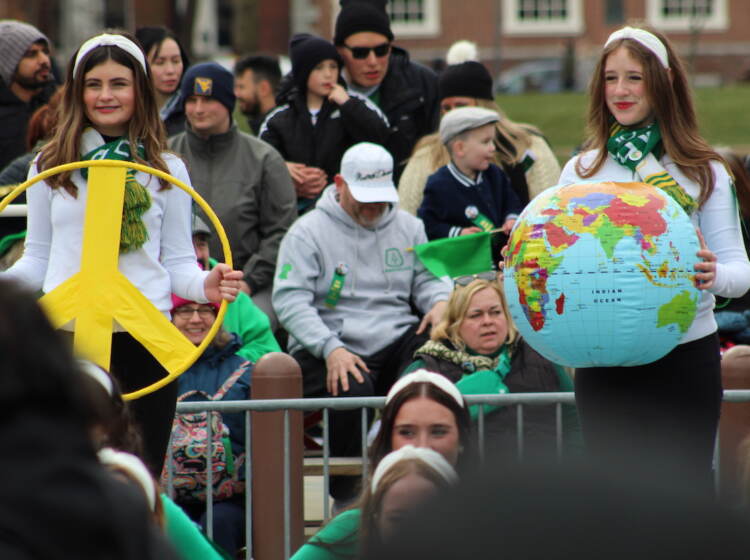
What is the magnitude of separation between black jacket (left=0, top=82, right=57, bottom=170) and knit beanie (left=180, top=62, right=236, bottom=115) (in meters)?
1.17

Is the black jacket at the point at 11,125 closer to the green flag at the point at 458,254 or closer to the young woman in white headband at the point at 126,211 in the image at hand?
the green flag at the point at 458,254

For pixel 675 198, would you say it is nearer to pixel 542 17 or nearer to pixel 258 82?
pixel 258 82

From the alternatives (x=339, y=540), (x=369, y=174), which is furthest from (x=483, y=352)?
(x=339, y=540)

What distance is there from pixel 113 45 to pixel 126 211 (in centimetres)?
55

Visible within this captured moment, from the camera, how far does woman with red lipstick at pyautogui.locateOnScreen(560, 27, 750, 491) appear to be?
397 centimetres

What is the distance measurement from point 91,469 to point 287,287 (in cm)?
515

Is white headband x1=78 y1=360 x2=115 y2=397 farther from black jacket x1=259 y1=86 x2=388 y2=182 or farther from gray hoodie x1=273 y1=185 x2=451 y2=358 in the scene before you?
black jacket x1=259 y1=86 x2=388 y2=182

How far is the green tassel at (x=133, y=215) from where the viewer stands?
14.0 feet

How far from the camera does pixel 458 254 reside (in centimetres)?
667

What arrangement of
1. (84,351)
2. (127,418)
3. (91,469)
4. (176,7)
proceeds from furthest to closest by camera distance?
(176,7), (84,351), (127,418), (91,469)

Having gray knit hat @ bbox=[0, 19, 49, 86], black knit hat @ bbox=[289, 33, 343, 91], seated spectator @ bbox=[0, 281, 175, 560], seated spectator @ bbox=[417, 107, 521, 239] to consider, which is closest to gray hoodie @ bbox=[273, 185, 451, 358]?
seated spectator @ bbox=[417, 107, 521, 239]

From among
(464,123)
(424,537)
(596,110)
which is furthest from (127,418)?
(464,123)

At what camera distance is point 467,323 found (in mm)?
6277

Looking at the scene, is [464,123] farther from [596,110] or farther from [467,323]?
[596,110]
